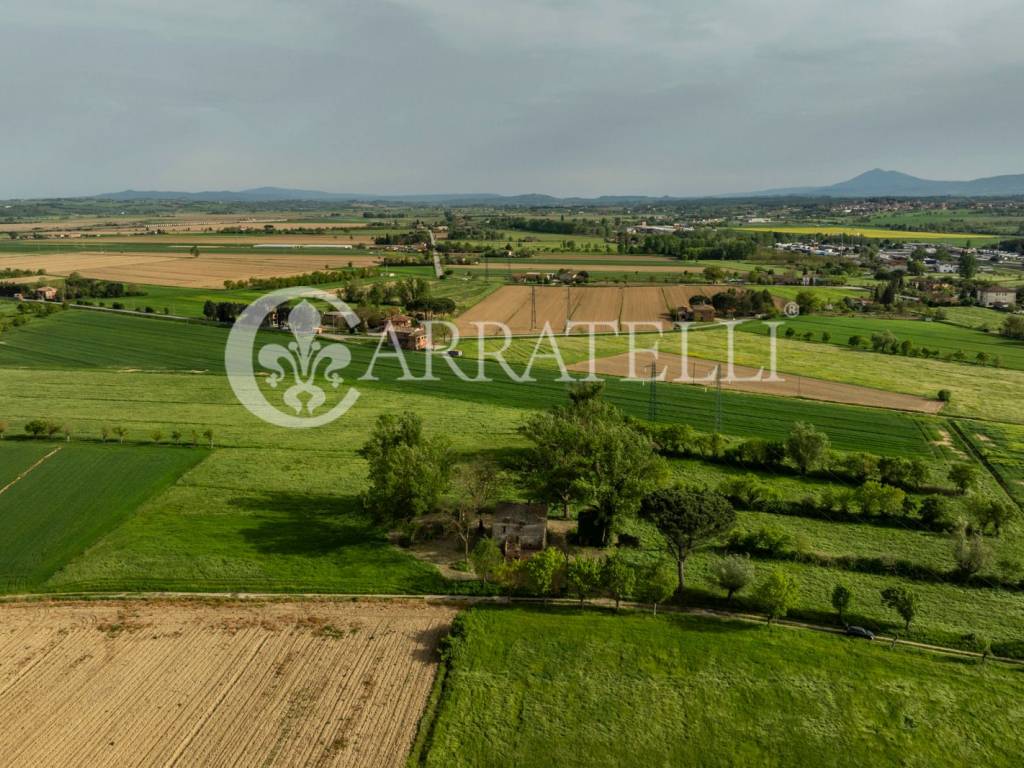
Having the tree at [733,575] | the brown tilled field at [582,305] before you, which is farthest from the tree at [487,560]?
the brown tilled field at [582,305]

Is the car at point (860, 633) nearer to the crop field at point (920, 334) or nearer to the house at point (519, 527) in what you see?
the house at point (519, 527)

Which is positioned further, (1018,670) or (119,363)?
(119,363)

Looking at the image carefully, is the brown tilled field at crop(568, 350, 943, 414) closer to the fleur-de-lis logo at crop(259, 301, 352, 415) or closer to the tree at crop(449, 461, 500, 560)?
the fleur-de-lis logo at crop(259, 301, 352, 415)

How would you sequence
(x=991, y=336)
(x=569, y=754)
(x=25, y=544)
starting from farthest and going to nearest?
(x=991, y=336), (x=25, y=544), (x=569, y=754)

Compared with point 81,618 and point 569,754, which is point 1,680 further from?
point 569,754

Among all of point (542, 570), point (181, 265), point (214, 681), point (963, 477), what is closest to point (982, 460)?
point (963, 477)

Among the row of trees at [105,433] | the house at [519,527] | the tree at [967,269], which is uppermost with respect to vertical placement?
the tree at [967,269]

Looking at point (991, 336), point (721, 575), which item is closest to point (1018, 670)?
point (721, 575)
